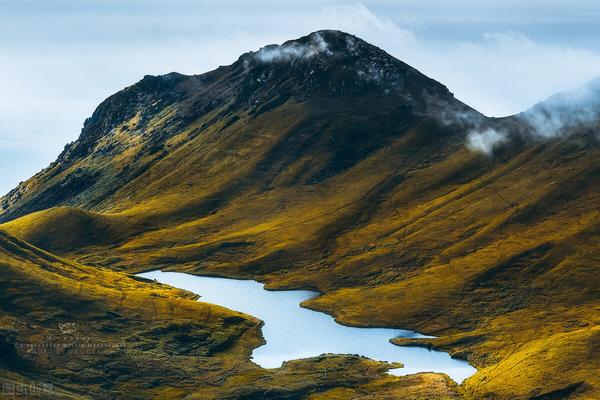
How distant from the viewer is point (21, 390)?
19988cm

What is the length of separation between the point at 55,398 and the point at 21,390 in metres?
8.47

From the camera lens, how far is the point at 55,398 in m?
200
